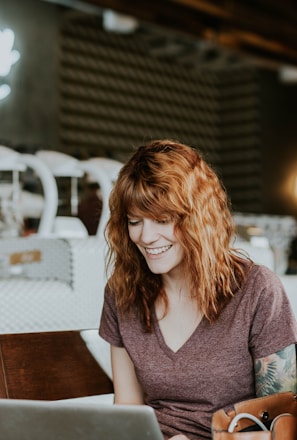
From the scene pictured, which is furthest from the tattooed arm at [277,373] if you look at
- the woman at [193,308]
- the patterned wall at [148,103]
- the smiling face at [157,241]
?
the patterned wall at [148,103]

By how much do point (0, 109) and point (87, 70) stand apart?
1.43 m

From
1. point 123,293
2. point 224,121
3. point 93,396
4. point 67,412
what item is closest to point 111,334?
point 123,293

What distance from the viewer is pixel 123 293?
5.73 ft

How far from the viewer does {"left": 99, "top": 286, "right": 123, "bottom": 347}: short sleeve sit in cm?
174

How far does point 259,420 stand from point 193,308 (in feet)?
1.12

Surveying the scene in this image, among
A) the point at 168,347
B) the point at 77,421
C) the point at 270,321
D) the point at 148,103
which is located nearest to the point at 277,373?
the point at 270,321

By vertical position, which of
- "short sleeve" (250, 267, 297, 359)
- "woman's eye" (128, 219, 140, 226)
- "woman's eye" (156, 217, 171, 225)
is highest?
"woman's eye" (156, 217, 171, 225)

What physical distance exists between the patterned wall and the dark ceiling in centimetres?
60

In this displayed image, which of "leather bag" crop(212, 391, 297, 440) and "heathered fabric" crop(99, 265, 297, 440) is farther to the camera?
"heathered fabric" crop(99, 265, 297, 440)

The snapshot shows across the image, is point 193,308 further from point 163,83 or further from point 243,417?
point 163,83

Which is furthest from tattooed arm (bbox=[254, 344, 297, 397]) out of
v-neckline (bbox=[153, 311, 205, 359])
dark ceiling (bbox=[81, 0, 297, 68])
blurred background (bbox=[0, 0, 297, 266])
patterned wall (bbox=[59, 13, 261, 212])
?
patterned wall (bbox=[59, 13, 261, 212])

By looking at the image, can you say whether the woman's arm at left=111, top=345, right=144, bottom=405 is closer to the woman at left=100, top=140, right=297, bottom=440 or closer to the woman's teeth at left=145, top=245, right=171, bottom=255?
the woman at left=100, top=140, right=297, bottom=440

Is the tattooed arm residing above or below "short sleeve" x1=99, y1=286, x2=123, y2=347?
below

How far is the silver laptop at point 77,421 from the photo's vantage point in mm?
1100
